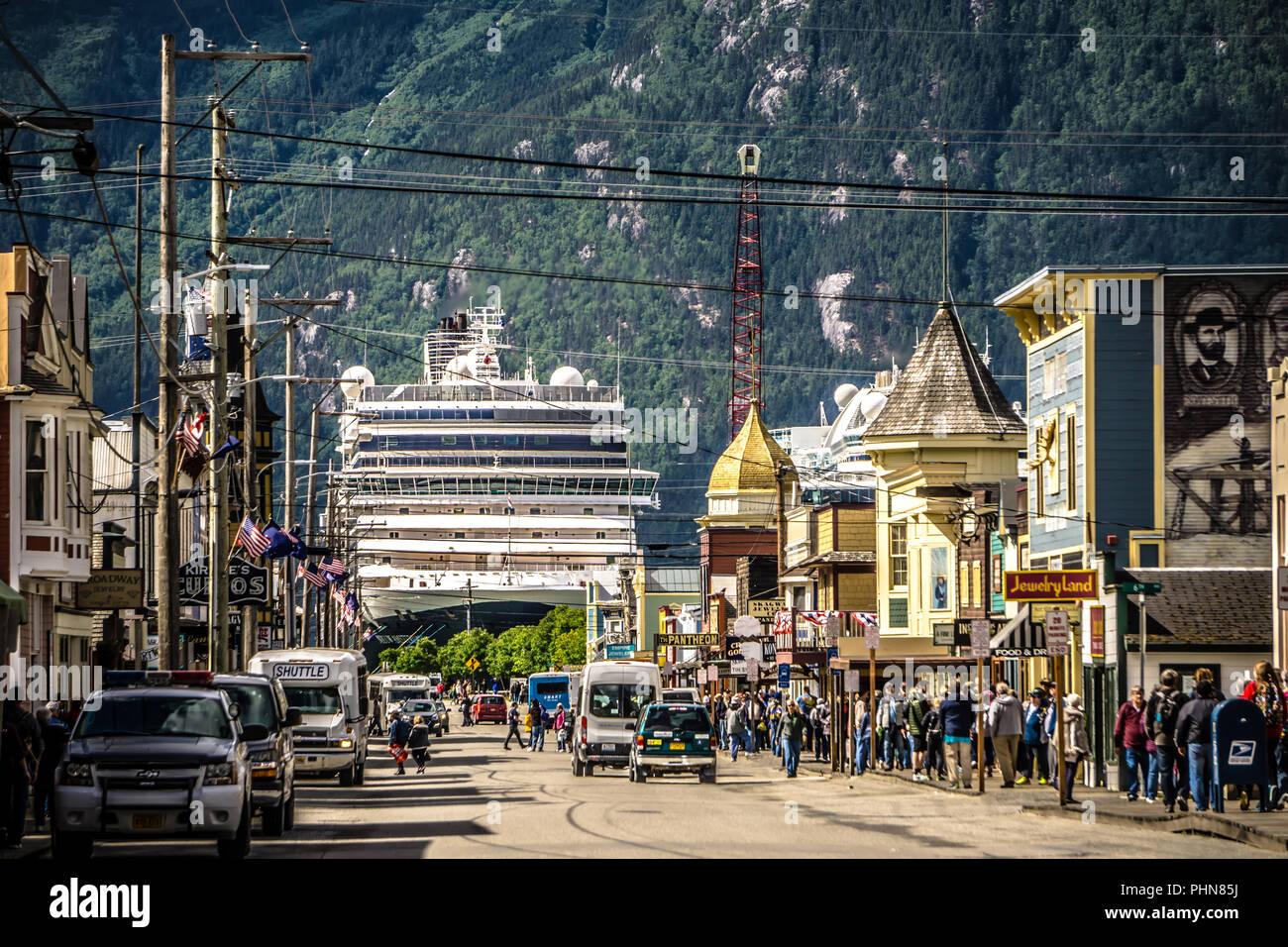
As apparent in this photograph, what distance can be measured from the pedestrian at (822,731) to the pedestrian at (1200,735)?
2624 cm

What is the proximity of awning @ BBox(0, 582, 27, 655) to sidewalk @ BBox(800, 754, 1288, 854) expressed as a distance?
13482mm

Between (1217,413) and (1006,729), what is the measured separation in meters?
10.1

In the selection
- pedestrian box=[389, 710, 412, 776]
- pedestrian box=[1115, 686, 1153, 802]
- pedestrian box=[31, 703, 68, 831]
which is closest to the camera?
pedestrian box=[31, 703, 68, 831]

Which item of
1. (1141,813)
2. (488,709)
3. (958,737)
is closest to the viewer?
(1141,813)

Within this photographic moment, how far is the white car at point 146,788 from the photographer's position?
21578 millimetres

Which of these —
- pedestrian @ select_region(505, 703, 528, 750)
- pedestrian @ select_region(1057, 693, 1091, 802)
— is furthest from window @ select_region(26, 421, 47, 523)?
pedestrian @ select_region(505, 703, 528, 750)

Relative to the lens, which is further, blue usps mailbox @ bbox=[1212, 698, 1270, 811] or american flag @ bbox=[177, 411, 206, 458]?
american flag @ bbox=[177, 411, 206, 458]

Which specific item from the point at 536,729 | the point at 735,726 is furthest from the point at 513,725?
the point at 735,726

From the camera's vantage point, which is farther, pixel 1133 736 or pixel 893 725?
pixel 893 725

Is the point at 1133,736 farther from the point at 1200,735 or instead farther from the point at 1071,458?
the point at 1071,458

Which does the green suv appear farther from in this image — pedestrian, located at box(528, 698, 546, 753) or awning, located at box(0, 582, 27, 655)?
pedestrian, located at box(528, 698, 546, 753)

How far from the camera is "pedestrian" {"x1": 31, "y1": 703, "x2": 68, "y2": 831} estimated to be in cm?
2577

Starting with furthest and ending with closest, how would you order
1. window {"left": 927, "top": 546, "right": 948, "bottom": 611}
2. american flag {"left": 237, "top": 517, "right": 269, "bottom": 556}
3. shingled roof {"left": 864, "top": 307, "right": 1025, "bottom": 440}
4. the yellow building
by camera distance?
window {"left": 927, "top": 546, "right": 948, "bottom": 611} < shingled roof {"left": 864, "top": 307, "right": 1025, "bottom": 440} < the yellow building < american flag {"left": 237, "top": 517, "right": 269, "bottom": 556}

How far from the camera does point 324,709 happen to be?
131ft
